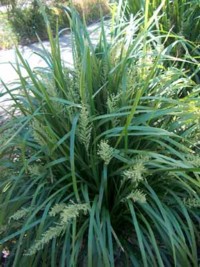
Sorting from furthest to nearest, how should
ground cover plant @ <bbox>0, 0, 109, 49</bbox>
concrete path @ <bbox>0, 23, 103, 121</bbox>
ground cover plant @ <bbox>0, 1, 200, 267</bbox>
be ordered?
ground cover plant @ <bbox>0, 0, 109, 49</bbox>
concrete path @ <bbox>0, 23, 103, 121</bbox>
ground cover plant @ <bbox>0, 1, 200, 267</bbox>

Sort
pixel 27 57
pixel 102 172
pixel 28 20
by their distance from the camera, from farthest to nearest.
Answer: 1. pixel 28 20
2. pixel 27 57
3. pixel 102 172

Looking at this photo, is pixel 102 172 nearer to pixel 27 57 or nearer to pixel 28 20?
pixel 27 57

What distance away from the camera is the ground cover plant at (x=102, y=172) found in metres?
1.80

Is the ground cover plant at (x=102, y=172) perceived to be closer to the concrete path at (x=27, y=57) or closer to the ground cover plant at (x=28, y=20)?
the concrete path at (x=27, y=57)

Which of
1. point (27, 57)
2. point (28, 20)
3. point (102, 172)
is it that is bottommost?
point (28, 20)

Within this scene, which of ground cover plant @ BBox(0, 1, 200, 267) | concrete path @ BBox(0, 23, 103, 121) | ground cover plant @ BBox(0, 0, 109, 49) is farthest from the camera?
ground cover plant @ BBox(0, 0, 109, 49)

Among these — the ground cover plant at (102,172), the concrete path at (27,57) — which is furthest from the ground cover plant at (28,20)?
the ground cover plant at (102,172)

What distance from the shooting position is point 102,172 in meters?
1.98

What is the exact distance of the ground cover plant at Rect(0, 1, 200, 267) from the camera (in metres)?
1.80

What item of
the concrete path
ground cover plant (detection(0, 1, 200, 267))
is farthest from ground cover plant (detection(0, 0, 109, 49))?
ground cover plant (detection(0, 1, 200, 267))

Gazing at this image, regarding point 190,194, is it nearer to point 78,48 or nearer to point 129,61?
point 129,61

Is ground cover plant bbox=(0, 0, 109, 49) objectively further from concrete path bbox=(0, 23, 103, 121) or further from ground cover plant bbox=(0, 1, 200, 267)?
ground cover plant bbox=(0, 1, 200, 267)

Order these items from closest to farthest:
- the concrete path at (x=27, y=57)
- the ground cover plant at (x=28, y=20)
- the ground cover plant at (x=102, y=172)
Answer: the ground cover plant at (x=102, y=172) < the concrete path at (x=27, y=57) < the ground cover plant at (x=28, y=20)

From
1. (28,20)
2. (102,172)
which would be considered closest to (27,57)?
(28,20)
